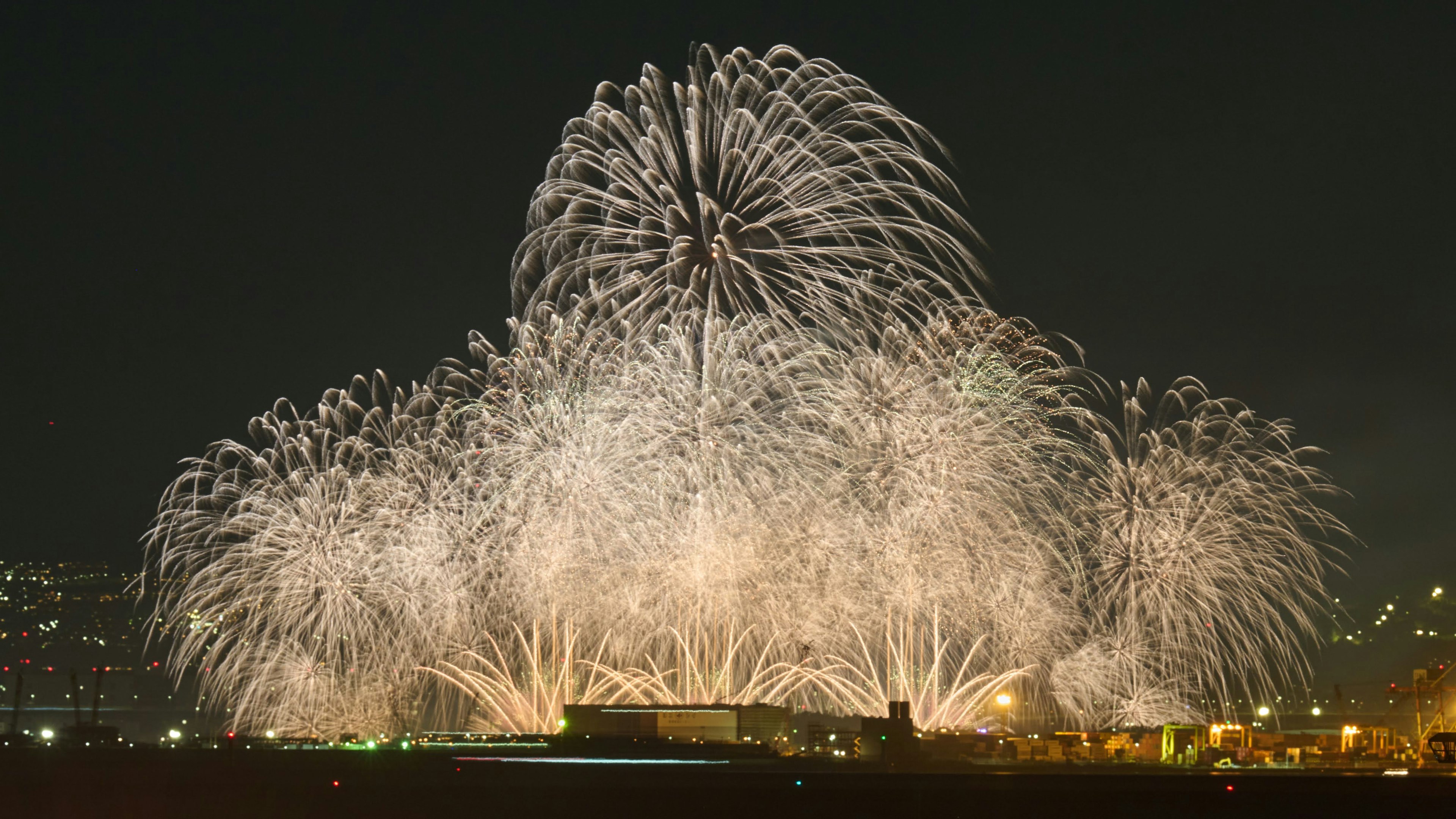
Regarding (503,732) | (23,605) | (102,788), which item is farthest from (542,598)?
(23,605)

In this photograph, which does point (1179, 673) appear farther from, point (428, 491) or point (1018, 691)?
point (428, 491)

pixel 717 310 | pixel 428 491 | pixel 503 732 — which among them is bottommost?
pixel 503 732

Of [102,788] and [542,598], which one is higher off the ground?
[542,598]

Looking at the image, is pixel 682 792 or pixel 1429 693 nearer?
pixel 682 792

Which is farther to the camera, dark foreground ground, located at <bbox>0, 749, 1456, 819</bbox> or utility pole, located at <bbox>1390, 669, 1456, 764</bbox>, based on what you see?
utility pole, located at <bbox>1390, 669, 1456, 764</bbox>

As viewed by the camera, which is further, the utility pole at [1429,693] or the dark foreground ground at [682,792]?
the utility pole at [1429,693]

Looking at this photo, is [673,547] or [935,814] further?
[673,547]

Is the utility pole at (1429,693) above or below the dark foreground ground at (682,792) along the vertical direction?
above

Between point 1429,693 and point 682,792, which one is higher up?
point 1429,693
